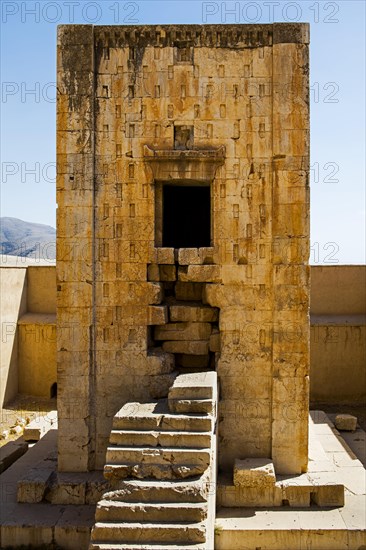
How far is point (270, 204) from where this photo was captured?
26.1ft

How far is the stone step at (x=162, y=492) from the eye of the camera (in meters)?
5.80

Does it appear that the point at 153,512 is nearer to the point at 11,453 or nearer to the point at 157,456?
the point at 157,456

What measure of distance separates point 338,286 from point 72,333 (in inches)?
418

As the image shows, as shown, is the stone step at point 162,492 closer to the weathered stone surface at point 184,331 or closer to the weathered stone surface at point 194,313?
the weathered stone surface at point 184,331

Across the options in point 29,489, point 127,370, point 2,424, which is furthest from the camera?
point 2,424

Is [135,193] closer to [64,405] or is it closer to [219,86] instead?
[219,86]

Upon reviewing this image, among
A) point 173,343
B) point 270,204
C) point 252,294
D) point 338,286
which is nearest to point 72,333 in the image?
point 173,343

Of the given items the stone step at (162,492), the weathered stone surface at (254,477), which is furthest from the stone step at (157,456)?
the weathered stone surface at (254,477)

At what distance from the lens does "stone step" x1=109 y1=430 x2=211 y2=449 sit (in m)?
6.30

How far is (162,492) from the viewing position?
586cm

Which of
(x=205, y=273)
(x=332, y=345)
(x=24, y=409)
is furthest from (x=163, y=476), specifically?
(x=332, y=345)

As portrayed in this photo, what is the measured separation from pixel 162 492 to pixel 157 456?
1.53 feet

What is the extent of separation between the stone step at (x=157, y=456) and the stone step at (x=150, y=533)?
774mm

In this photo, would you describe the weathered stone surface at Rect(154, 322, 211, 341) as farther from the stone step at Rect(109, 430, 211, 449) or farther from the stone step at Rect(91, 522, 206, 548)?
the stone step at Rect(91, 522, 206, 548)
